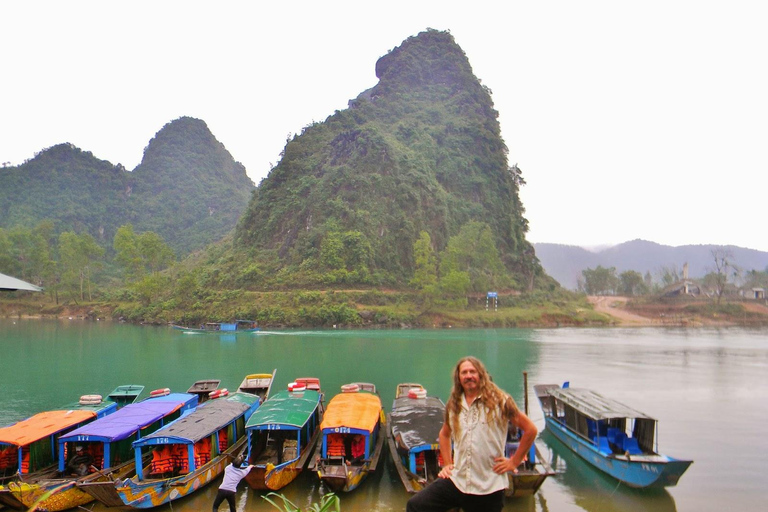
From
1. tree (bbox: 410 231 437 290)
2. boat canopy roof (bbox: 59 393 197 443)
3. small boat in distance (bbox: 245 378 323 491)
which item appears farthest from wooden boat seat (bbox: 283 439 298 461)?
tree (bbox: 410 231 437 290)

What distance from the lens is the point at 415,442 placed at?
36.1ft

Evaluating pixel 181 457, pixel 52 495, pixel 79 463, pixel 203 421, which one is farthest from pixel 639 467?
pixel 79 463

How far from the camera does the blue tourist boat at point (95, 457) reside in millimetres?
9688

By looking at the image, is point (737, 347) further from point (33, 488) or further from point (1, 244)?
point (1, 244)

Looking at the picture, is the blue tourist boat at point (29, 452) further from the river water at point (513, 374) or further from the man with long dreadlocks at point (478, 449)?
the man with long dreadlocks at point (478, 449)

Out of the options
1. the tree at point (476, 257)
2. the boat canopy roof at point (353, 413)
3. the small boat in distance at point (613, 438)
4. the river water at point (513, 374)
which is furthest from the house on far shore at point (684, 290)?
the boat canopy roof at point (353, 413)

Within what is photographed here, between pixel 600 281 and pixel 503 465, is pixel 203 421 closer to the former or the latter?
pixel 503 465

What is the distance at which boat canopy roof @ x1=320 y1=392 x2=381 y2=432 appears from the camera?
11.5 m

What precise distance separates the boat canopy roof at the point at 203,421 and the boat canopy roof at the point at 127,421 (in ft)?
2.40

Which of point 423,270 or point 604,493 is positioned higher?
point 423,270

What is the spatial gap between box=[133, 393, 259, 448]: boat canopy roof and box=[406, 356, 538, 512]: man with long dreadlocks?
7971mm

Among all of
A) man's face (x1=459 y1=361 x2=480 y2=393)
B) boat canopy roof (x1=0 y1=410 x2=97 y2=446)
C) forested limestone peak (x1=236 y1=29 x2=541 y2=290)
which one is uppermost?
forested limestone peak (x1=236 y1=29 x2=541 y2=290)

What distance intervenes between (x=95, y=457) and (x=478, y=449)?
10705 mm

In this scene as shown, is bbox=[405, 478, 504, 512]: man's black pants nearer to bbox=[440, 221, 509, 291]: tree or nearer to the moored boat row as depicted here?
the moored boat row
